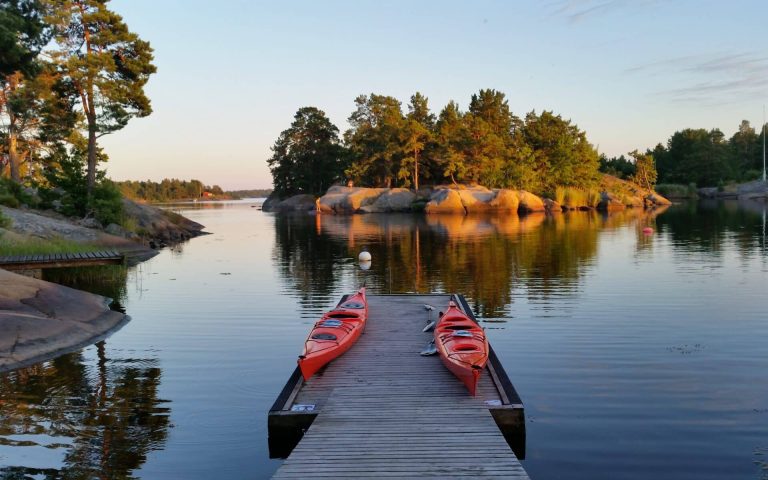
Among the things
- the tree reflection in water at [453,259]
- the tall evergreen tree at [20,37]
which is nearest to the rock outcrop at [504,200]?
the tree reflection in water at [453,259]

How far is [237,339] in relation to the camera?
2028cm

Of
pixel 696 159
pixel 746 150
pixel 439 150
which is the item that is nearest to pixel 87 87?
pixel 439 150

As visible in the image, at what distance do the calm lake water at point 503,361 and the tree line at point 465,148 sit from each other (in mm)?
62554

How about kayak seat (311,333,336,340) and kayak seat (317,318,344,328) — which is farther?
kayak seat (317,318,344,328)

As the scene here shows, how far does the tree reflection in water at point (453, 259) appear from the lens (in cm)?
2931

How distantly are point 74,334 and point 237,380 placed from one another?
7004 millimetres

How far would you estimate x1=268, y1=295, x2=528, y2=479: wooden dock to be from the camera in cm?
906

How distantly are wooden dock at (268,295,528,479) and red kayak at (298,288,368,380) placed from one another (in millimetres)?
252

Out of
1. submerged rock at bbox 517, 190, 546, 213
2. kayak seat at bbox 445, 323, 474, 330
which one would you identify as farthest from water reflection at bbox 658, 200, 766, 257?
kayak seat at bbox 445, 323, 474, 330

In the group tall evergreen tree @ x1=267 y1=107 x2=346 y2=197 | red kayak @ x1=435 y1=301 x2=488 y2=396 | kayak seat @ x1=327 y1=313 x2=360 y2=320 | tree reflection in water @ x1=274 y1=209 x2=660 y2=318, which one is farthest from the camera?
tall evergreen tree @ x1=267 y1=107 x2=346 y2=197

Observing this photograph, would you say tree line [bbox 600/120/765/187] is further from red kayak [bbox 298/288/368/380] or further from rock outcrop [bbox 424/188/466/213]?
red kayak [bbox 298/288/368/380]

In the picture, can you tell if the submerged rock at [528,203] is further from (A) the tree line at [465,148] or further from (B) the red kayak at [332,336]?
(B) the red kayak at [332,336]

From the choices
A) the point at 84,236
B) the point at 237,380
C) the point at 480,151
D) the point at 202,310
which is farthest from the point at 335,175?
the point at 237,380

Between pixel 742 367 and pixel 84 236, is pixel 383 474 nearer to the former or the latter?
pixel 742 367
